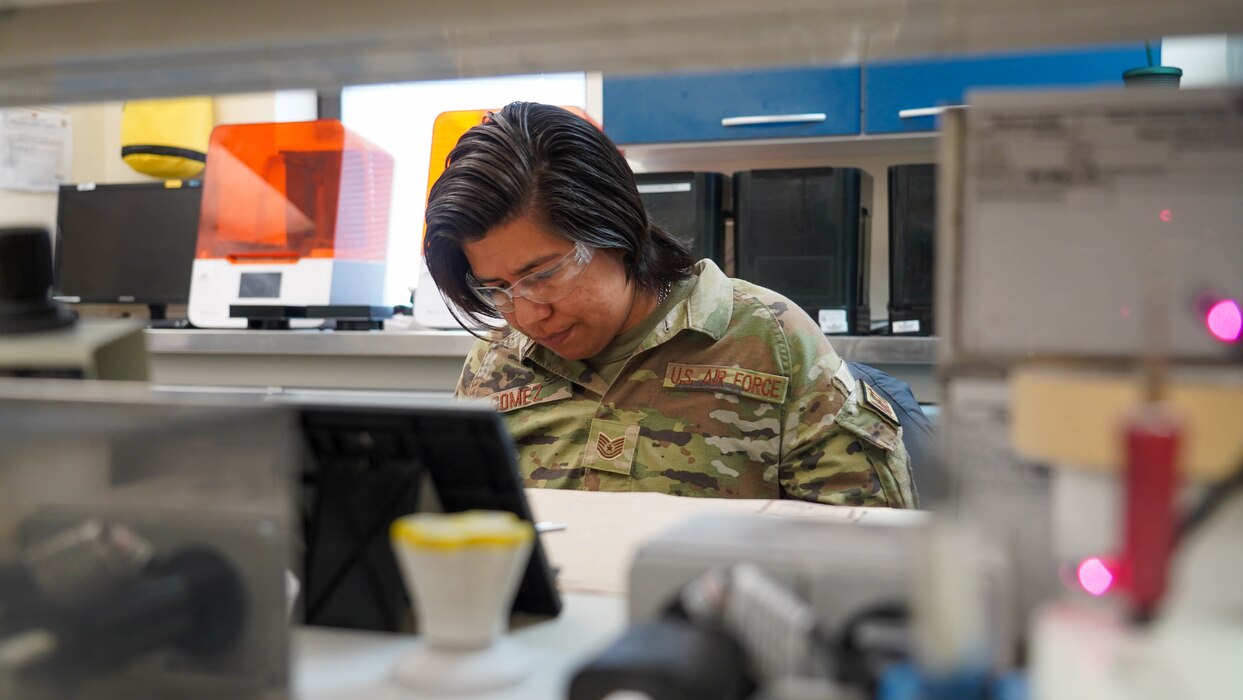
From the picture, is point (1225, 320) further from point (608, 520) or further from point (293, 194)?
point (293, 194)

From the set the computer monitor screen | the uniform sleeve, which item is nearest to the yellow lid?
the uniform sleeve

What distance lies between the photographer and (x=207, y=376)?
2.85 meters

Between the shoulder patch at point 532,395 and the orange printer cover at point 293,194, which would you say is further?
the orange printer cover at point 293,194

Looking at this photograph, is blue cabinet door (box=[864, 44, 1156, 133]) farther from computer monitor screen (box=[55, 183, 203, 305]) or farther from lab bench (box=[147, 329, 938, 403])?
computer monitor screen (box=[55, 183, 203, 305])

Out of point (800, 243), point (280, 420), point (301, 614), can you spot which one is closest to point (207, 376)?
point (800, 243)

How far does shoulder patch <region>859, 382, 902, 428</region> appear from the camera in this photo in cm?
153

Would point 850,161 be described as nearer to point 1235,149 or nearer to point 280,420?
point 1235,149

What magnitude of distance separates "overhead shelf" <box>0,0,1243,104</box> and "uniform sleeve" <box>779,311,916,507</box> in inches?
35.6

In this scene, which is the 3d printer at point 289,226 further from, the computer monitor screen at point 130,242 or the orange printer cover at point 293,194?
the computer monitor screen at point 130,242

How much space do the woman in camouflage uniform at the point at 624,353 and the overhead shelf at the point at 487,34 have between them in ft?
2.59

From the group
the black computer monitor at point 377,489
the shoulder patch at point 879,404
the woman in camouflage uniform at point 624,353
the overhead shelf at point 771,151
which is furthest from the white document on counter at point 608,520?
the overhead shelf at point 771,151

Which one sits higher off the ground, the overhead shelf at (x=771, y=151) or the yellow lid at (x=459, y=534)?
the overhead shelf at (x=771, y=151)

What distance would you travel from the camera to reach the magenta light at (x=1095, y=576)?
54 centimetres

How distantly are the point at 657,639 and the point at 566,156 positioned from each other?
3.65 ft
